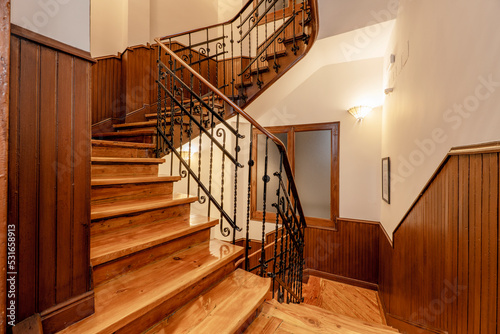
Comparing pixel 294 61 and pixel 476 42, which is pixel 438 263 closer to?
pixel 476 42

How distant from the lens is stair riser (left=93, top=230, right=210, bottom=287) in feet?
3.87

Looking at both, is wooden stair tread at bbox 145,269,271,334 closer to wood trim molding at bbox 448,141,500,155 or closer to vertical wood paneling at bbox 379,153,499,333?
vertical wood paneling at bbox 379,153,499,333

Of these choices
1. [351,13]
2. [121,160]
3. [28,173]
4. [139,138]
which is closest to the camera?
[28,173]

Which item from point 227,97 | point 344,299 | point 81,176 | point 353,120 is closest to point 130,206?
point 81,176

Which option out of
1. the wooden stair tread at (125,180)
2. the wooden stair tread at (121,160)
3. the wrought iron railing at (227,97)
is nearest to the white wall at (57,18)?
the wooden stair tread at (125,180)

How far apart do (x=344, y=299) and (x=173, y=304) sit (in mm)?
3061

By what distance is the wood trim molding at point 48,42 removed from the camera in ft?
2.57

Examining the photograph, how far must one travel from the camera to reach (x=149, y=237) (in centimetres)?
141

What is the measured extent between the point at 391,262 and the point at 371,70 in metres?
2.91

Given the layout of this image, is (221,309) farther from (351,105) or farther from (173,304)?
(351,105)

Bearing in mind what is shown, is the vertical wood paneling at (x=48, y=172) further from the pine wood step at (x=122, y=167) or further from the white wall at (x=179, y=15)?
the white wall at (x=179, y=15)

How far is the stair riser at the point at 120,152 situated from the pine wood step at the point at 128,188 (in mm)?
567

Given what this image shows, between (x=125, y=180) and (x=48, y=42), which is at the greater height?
(x=48, y=42)

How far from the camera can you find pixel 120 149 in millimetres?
2195
